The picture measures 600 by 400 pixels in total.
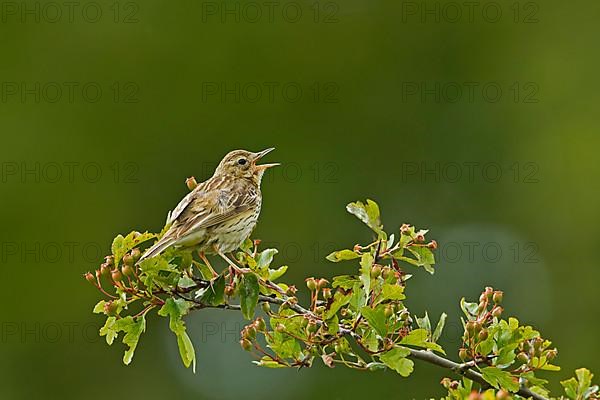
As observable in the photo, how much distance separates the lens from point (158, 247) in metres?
4.72

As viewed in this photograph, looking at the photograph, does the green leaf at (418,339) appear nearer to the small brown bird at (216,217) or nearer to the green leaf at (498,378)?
the green leaf at (498,378)

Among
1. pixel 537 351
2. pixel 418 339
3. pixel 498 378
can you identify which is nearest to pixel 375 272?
pixel 418 339

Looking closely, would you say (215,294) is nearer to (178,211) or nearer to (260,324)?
(260,324)

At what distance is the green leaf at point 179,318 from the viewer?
451cm

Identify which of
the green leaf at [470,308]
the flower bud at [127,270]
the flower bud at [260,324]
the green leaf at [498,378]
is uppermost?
the flower bud at [127,270]

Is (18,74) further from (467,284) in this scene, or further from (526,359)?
(526,359)

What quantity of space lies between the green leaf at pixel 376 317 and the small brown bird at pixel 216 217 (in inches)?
31.6

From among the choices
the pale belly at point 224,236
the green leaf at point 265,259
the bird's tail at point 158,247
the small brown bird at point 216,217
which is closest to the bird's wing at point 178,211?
the small brown bird at point 216,217

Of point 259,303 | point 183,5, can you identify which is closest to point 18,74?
point 183,5

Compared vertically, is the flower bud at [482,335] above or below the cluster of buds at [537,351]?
above

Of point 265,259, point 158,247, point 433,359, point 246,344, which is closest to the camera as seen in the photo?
point 433,359

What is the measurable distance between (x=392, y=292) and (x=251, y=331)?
606mm

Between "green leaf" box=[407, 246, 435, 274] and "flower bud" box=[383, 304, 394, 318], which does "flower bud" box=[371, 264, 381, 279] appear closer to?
"flower bud" box=[383, 304, 394, 318]

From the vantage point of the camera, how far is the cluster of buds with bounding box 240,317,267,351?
14.8ft
